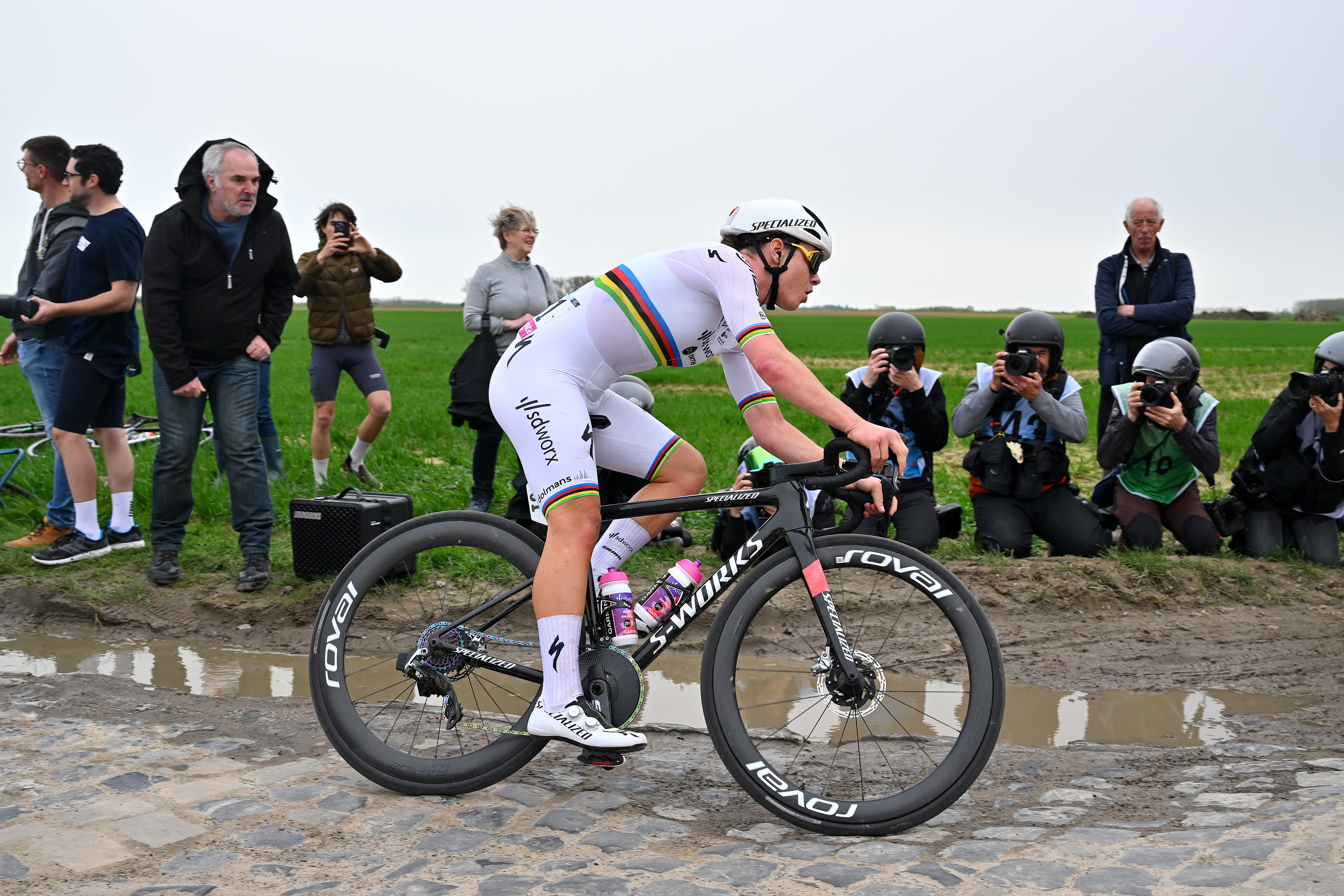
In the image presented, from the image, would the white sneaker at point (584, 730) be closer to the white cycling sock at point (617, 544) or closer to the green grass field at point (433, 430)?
the white cycling sock at point (617, 544)

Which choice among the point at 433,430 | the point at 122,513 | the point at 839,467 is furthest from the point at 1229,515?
the point at 433,430

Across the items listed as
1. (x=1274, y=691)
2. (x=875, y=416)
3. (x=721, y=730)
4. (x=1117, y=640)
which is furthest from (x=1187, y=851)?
(x=875, y=416)

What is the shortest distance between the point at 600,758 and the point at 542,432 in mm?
1146

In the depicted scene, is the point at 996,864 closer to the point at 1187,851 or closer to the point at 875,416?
the point at 1187,851

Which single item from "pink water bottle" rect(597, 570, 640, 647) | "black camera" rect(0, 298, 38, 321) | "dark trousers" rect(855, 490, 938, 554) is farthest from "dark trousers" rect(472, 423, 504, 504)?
"pink water bottle" rect(597, 570, 640, 647)

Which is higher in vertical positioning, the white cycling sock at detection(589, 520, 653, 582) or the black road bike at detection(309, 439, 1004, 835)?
the white cycling sock at detection(589, 520, 653, 582)

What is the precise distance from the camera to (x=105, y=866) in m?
3.24

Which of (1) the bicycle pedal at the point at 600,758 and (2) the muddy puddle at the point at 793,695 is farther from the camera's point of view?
(2) the muddy puddle at the point at 793,695

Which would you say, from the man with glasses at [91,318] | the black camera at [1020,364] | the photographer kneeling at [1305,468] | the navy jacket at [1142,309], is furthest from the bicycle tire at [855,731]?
the navy jacket at [1142,309]

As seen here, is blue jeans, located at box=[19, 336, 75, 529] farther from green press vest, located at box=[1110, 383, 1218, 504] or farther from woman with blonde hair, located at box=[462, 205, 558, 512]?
green press vest, located at box=[1110, 383, 1218, 504]

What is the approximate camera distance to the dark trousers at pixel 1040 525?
716 centimetres

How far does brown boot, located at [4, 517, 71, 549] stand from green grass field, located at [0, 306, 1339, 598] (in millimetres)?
141

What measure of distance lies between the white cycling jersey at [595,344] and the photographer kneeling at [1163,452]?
4.14 metres

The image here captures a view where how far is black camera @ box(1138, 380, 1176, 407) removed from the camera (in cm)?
695
